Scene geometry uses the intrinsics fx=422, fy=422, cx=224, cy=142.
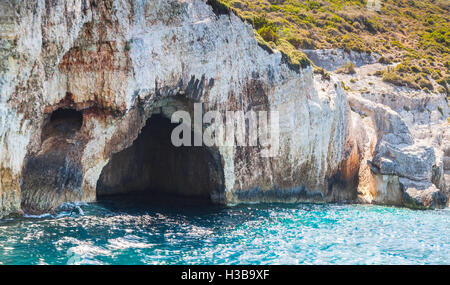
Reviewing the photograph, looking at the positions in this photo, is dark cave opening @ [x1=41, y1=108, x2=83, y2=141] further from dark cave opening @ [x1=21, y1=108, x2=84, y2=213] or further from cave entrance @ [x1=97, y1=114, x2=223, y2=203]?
→ cave entrance @ [x1=97, y1=114, x2=223, y2=203]

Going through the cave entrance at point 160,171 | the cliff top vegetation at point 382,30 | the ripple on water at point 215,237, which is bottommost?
the ripple on water at point 215,237

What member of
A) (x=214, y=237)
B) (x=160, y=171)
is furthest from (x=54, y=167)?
(x=160, y=171)

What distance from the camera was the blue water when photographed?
14.3 metres

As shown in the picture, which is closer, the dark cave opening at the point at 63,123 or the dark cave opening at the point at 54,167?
the dark cave opening at the point at 54,167

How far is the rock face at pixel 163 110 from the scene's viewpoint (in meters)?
17.0

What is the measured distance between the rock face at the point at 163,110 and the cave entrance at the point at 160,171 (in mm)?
107

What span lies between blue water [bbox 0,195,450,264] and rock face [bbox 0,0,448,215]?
8.03 feet

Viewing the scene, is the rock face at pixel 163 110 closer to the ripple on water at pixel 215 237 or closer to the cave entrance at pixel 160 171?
the cave entrance at pixel 160 171

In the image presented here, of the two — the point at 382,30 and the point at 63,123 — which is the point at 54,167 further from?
the point at 382,30

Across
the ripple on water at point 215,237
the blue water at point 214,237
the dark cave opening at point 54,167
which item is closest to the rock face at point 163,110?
the dark cave opening at point 54,167

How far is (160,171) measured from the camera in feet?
105

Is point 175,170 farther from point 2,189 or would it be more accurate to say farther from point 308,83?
point 2,189

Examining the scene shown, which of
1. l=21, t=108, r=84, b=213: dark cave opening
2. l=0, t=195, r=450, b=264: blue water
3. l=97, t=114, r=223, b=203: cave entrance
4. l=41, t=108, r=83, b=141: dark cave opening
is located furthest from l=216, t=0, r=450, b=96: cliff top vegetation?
l=21, t=108, r=84, b=213: dark cave opening
